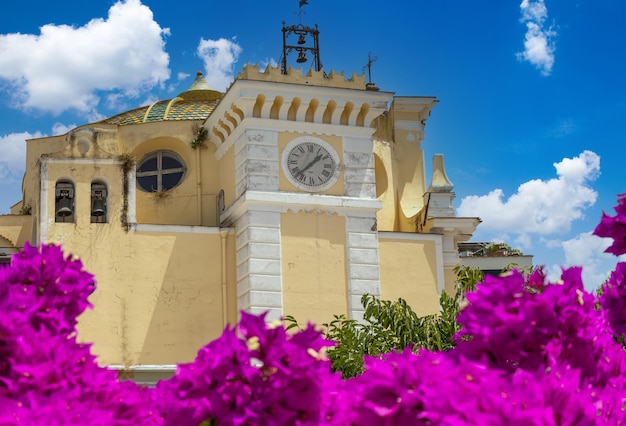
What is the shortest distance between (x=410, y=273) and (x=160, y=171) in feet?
21.9

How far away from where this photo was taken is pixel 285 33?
85.4ft

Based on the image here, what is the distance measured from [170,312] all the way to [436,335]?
761 centimetres

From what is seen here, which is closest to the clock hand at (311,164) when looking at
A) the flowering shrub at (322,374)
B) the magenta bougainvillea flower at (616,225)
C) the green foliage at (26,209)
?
the green foliage at (26,209)

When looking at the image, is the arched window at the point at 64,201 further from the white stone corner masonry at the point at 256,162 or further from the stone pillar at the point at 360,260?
the stone pillar at the point at 360,260

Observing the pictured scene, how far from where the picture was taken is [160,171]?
24828 millimetres

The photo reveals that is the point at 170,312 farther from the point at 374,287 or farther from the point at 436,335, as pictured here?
the point at 436,335

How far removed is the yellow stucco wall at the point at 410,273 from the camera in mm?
23688

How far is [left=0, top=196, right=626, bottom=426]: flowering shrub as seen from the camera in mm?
4129

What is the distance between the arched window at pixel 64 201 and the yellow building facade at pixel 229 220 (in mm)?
28

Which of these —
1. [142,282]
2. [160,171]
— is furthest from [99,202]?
[160,171]

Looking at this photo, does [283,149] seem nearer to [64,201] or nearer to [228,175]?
[228,175]

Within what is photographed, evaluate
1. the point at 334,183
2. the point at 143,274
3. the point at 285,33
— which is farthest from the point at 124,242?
the point at 285,33

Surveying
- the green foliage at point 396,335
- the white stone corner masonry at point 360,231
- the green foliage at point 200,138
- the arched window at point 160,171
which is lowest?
the green foliage at point 396,335

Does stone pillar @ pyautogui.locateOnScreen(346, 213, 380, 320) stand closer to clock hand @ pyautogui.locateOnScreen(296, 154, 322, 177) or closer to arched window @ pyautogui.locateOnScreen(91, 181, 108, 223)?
clock hand @ pyautogui.locateOnScreen(296, 154, 322, 177)
